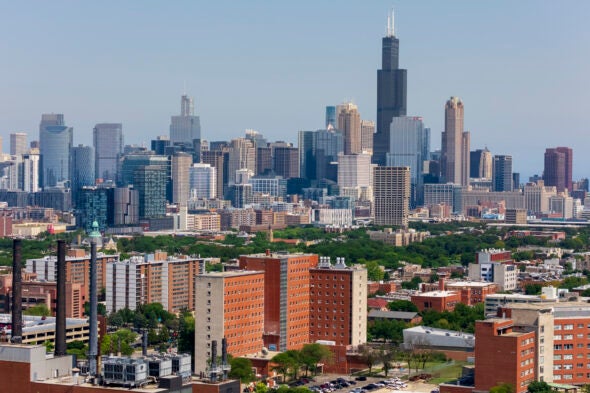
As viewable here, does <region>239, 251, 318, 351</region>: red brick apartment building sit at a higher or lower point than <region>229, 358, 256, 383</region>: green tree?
higher

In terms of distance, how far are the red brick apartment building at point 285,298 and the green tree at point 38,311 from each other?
1603 cm

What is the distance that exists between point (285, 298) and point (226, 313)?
591 cm

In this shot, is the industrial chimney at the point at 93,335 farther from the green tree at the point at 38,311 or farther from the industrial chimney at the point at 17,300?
the green tree at the point at 38,311

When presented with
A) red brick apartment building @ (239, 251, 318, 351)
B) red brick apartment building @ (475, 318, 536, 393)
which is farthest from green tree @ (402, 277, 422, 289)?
red brick apartment building @ (475, 318, 536, 393)

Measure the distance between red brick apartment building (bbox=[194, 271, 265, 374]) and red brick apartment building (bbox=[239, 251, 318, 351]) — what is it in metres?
1.57

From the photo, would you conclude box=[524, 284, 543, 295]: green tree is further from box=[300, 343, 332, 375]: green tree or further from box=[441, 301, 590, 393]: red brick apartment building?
box=[441, 301, 590, 393]: red brick apartment building

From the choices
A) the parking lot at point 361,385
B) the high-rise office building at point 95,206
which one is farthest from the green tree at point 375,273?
the high-rise office building at point 95,206

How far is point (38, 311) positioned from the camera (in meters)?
83.1

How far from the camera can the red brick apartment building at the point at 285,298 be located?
70.8m

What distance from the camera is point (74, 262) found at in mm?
102438

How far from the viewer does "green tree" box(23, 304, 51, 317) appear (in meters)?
82.5

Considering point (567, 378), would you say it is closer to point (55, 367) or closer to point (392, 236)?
point (55, 367)

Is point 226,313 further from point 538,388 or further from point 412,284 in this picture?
point 412,284

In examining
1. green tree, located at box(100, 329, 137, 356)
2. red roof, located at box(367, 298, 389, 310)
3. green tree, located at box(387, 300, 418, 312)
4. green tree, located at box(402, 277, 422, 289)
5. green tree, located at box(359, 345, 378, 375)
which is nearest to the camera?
green tree, located at box(100, 329, 137, 356)
